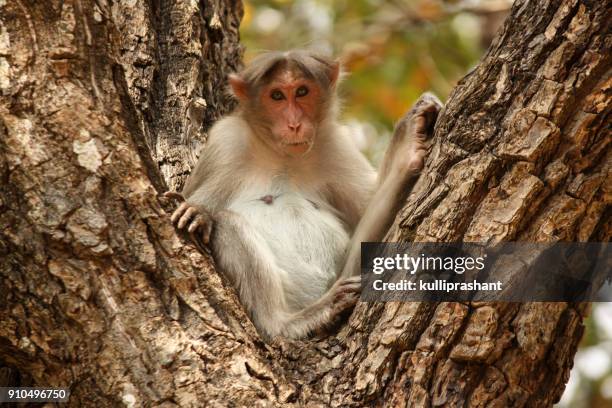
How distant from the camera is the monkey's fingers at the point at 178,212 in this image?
437 cm

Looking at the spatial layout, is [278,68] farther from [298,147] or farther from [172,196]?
[172,196]

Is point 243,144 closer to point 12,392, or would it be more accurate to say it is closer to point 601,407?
point 12,392

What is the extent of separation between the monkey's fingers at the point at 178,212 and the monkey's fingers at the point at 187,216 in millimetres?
19

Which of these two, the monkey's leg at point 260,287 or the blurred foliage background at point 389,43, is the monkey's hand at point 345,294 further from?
the blurred foliage background at point 389,43

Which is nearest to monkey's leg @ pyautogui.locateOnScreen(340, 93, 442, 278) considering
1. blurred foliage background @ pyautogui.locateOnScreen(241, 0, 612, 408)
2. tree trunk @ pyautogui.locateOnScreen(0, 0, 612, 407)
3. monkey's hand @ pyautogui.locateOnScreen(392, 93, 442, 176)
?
monkey's hand @ pyautogui.locateOnScreen(392, 93, 442, 176)

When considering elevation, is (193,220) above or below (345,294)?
above

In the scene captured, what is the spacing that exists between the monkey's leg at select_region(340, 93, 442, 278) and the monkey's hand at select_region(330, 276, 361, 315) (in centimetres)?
31

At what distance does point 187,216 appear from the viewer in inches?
182

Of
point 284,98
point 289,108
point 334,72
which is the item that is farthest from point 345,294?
point 334,72

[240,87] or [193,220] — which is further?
[240,87]

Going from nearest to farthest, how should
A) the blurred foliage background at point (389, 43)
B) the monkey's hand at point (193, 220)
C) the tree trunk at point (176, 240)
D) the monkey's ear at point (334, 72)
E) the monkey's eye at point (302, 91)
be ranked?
the tree trunk at point (176, 240), the monkey's hand at point (193, 220), the monkey's eye at point (302, 91), the monkey's ear at point (334, 72), the blurred foliage background at point (389, 43)

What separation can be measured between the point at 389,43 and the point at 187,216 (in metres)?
6.76

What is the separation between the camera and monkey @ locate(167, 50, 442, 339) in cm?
514

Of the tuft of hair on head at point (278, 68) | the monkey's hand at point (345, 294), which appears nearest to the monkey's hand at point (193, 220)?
the monkey's hand at point (345, 294)
